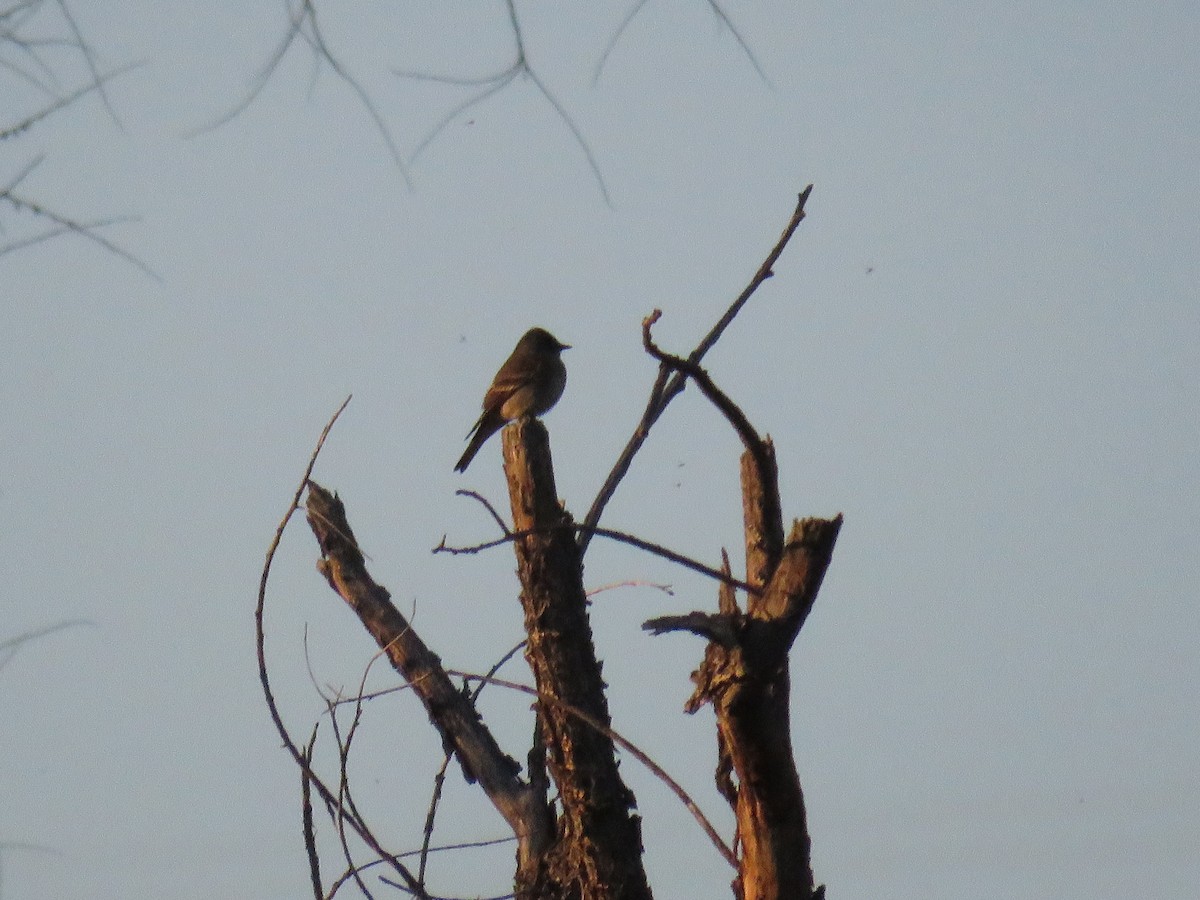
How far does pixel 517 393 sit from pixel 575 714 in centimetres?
537

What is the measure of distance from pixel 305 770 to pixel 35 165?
6.66 feet

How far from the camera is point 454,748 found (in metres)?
5.82

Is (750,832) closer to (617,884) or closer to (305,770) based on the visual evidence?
(617,884)

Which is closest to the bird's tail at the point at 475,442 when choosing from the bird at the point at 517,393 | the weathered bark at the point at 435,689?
the bird at the point at 517,393

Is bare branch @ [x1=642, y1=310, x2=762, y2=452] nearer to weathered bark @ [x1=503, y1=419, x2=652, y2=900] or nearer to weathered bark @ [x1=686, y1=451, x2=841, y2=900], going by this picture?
weathered bark @ [x1=686, y1=451, x2=841, y2=900]

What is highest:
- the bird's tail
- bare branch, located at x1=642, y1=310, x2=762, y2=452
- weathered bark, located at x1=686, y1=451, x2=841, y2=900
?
the bird's tail

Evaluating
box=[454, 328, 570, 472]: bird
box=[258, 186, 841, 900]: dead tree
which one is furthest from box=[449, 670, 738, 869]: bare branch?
box=[454, 328, 570, 472]: bird

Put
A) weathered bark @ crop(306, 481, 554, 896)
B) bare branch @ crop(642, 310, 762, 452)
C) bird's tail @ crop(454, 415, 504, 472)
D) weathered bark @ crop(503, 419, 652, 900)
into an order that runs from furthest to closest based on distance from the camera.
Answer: bird's tail @ crop(454, 415, 504, 472) → weathered bark @ crop(306, 481, 554, 896) → weathered bark @ crop(503, 419, 652, 900) → bare branch @ crop(642, 310, 762, 452)

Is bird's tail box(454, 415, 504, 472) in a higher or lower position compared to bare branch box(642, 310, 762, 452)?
higher

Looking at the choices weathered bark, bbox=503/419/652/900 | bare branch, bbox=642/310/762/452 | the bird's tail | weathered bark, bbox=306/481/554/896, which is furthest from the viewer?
the bird's tail

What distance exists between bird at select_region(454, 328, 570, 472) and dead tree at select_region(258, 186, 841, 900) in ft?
12.0

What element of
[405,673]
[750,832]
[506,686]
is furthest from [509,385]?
[750,832]

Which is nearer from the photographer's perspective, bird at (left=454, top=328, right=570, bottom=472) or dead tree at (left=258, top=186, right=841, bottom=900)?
dead tree at (left=258, top=186, right=841, bottom=900)

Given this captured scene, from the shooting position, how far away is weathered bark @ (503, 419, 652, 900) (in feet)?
15.1
